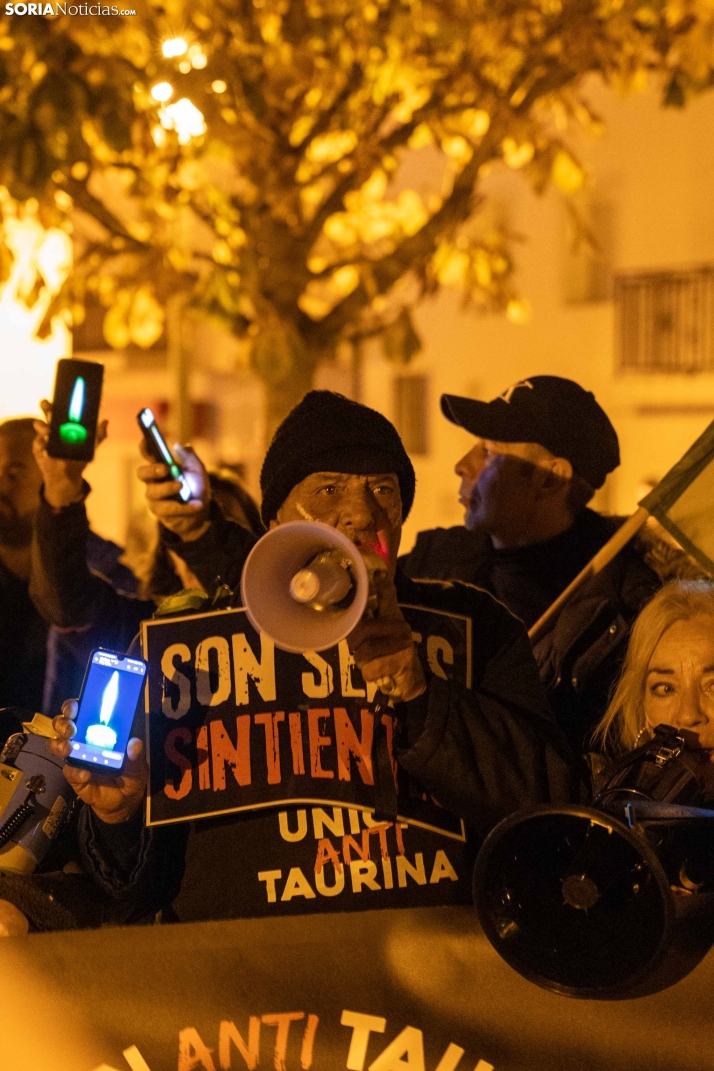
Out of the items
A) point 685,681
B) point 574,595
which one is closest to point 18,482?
point 574,595

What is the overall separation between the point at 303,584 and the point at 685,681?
3.38 feet

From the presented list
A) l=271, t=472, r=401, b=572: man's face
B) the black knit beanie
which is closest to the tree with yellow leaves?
the black knit beanie

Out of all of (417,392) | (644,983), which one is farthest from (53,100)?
(417,392)

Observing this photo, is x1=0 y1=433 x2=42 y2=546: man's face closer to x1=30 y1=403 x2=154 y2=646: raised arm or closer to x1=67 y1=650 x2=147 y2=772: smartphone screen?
x1=30 y1=403 x2=154 y2=646: raised arm

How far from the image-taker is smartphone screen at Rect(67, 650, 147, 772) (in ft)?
7.64

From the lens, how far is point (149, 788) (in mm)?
2465

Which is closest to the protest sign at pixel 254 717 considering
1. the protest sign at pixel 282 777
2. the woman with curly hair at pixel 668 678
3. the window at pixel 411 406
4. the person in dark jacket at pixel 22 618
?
the protest sign at pixel 282 777

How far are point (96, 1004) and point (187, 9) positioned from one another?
5.74 meters

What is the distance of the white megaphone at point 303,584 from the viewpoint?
2.16m

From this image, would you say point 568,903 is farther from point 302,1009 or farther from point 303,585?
point 303,585

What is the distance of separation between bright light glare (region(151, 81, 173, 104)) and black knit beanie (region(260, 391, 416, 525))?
4.69 metres

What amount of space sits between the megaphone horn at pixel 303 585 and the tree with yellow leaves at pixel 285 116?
15.1ft

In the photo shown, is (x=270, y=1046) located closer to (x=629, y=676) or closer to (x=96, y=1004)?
(x=96, y=1004)

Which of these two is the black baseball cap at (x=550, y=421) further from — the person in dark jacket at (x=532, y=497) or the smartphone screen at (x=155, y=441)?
the smartphone screen at (x=155, y=441)
